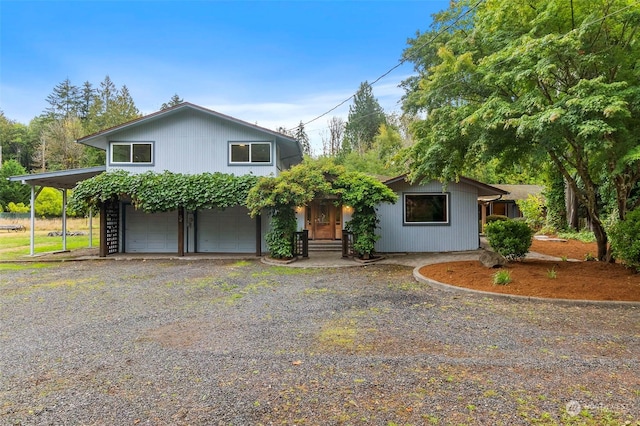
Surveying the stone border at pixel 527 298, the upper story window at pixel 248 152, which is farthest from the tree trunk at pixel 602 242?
the upper story window at pixel 248 152

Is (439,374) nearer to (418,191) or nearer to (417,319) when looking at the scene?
(417,319)

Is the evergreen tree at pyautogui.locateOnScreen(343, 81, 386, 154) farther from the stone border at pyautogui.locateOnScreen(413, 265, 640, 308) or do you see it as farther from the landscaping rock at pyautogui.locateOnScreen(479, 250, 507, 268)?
the stone border at pyautogui.locateOnScreen(413, 265, 640, 308)

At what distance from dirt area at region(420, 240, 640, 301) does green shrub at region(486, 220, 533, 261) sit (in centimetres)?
36

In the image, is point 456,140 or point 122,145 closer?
point 456,140

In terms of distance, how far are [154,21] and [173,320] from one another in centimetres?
1421

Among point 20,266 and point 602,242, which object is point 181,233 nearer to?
point 20,266

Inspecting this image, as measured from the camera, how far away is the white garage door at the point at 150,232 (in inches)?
547

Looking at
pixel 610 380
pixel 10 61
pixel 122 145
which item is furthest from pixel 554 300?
pixel 10 61

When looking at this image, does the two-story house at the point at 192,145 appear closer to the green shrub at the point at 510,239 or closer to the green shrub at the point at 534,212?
the green shrub at the point at 510,239

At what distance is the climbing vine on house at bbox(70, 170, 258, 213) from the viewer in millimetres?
11703

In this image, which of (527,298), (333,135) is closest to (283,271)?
(527,298)

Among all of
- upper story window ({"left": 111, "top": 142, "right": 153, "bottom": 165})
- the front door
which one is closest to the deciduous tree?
the front door

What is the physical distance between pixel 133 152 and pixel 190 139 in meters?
2.25

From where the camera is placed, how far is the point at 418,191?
13000mm
